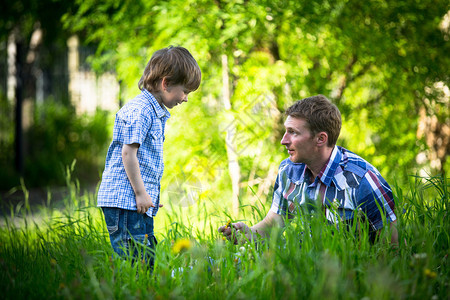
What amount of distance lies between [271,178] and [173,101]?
1651mm

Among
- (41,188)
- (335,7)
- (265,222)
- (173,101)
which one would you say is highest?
(335,7)

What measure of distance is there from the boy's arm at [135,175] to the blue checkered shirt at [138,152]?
0.04 metres

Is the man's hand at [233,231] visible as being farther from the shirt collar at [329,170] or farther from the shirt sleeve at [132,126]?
the shirt sleeve at [132,126]

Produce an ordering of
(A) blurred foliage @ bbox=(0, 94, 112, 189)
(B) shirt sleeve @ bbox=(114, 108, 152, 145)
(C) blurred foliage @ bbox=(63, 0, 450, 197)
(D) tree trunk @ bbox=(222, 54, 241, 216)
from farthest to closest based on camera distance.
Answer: (A) blurred foliage @ bbox=(0, 94, 112, 189)
(D) tree trunk @ bbox=(222, 54, 241, 216)
(C) blurred foliage @ bbox=(63, 0, 450, 197)
(B) shirt sleeve @ bbox=(114, 108, 152, 145)

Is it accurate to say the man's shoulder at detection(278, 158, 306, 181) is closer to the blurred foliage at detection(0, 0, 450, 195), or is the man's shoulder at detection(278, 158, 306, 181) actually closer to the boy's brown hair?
the boy's brown hair

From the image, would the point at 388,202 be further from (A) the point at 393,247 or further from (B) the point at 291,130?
(B) the point at 291,130

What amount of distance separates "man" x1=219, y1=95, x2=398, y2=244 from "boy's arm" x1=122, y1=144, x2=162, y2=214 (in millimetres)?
428

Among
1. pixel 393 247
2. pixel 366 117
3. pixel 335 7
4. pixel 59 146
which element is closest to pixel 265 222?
pixel 393 247

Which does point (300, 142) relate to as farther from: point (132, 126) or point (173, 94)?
point (132, 126)

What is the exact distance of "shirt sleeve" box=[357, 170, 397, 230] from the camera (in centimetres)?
243

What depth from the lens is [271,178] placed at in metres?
4.19

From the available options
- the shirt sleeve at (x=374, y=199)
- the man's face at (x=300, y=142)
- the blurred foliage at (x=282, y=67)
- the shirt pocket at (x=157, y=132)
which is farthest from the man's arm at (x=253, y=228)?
the blurred foliage at (x=282, y=67)

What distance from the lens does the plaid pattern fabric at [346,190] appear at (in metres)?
2.44

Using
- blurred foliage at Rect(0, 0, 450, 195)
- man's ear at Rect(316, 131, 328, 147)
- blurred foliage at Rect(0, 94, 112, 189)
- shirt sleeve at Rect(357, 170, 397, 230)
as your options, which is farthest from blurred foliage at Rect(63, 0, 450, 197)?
blurred foliage at Rect(0, 94, 112, 189)
